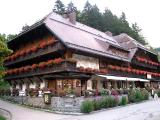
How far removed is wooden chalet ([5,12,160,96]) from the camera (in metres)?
28.5

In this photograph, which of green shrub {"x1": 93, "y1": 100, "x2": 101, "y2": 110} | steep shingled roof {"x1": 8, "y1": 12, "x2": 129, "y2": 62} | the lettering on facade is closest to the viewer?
green shrub {"x1": 93, "y1": 100, "x2": 101, "y2": 110}

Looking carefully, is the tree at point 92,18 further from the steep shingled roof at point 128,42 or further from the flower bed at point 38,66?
the flower bed at point 38,66

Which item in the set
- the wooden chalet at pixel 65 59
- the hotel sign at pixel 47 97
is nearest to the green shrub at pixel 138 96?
the wooden chalet at pixel 65 59

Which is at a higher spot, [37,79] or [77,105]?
[37,79]

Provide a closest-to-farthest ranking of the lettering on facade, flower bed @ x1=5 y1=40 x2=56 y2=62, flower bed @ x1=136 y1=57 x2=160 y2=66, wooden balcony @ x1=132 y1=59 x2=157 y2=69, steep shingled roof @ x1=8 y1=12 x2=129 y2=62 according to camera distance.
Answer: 1. steep shingled roof @ x1=8 y1=12 x2=129 y2=62
2. flower bed @ x1=5 y1=40 x2=56 y2=62
3. the lettering on facade
4. wooden balcony @ x1=132 y1=59 x2=157 y2=69
5. flower bed @ x1=136 y1=57 x2=160 y2=66

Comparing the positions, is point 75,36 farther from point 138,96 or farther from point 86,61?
point 138,96

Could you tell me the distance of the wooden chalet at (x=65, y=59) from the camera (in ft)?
93.5

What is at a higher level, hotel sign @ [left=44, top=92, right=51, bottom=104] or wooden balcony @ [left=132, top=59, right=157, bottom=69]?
wooden balcony @ [left=132, top=59, right=157, bottom=69]

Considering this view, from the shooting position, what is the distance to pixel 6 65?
40344 mm

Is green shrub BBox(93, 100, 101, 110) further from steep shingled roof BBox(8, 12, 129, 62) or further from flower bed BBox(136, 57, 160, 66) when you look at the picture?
flower bed BBox(136, 57, 160, 66)

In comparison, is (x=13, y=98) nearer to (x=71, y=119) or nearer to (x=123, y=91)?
(x=123, y=91)

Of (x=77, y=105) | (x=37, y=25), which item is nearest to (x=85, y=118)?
(x=77, y=105)

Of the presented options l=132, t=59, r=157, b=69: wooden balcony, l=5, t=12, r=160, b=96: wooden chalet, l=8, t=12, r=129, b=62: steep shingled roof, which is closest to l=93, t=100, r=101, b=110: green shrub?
l=5, t=12, r=160, b=96: wooden chalet

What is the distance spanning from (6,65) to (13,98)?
10.5m
